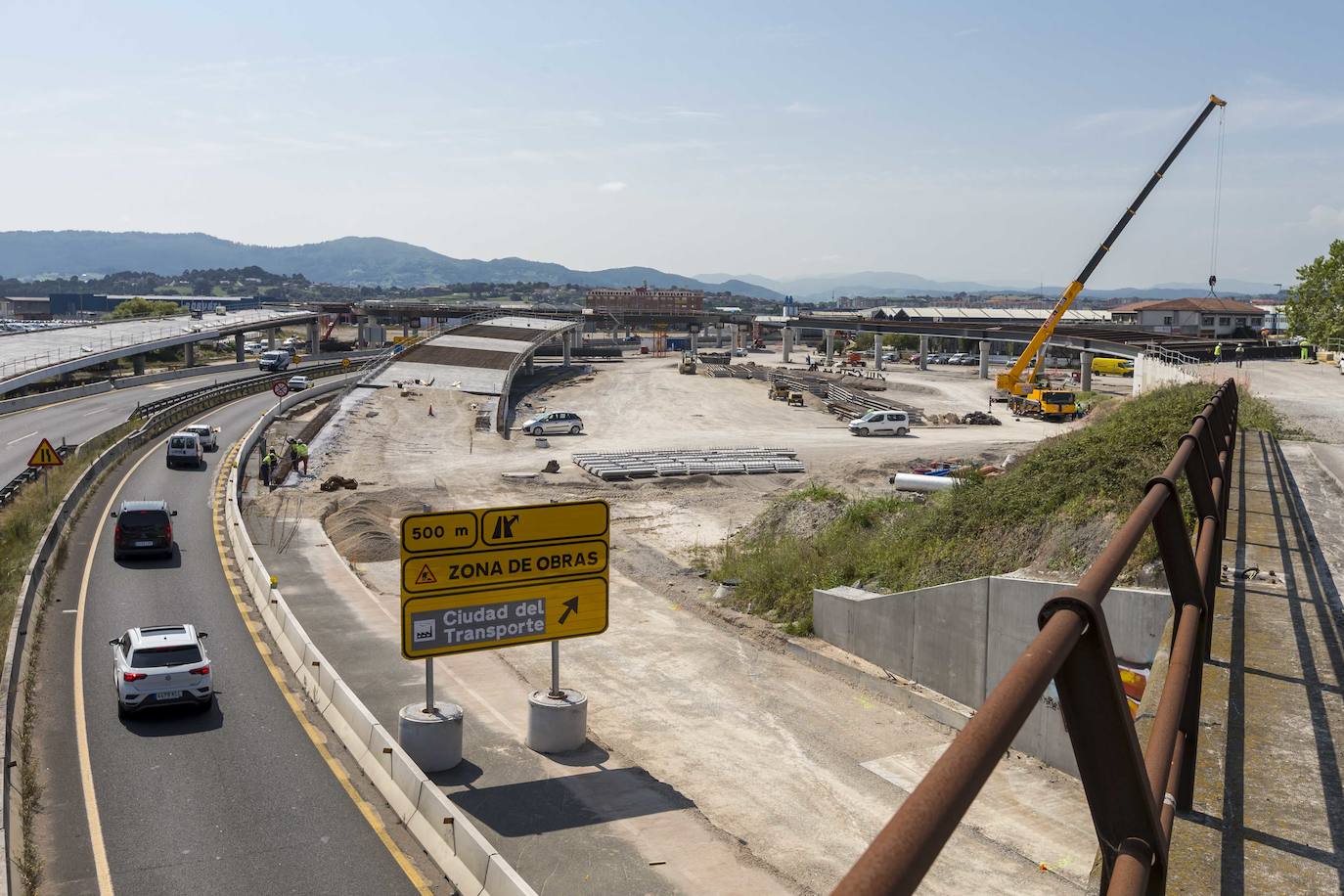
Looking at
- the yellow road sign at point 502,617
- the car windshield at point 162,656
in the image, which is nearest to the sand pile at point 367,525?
the car windshield at point 162,656

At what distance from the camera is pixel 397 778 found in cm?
Answer: 1692

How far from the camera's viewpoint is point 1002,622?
21094 mm

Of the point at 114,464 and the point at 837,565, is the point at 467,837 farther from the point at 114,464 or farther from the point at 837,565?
the point at 114,464

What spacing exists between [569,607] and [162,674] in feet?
25.2

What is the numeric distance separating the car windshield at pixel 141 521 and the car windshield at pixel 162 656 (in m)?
13.3

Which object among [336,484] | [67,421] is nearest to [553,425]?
[336,484]

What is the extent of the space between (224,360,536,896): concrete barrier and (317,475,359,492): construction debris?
21.7 metres

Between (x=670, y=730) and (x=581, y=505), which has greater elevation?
(x=581, y=505)

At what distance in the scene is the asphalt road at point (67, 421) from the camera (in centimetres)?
5359

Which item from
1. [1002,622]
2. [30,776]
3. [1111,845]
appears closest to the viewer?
[1111,845]

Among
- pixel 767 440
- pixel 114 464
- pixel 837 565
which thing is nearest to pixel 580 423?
pixel 767 440

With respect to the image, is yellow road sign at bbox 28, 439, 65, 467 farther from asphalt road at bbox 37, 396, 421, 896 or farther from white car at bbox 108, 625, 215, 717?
white car at bbox 108, 625, 215, 717

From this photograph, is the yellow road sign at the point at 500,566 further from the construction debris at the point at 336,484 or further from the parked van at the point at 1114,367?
the parked van at the point at 1114,367

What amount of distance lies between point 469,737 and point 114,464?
→ 3738cm
